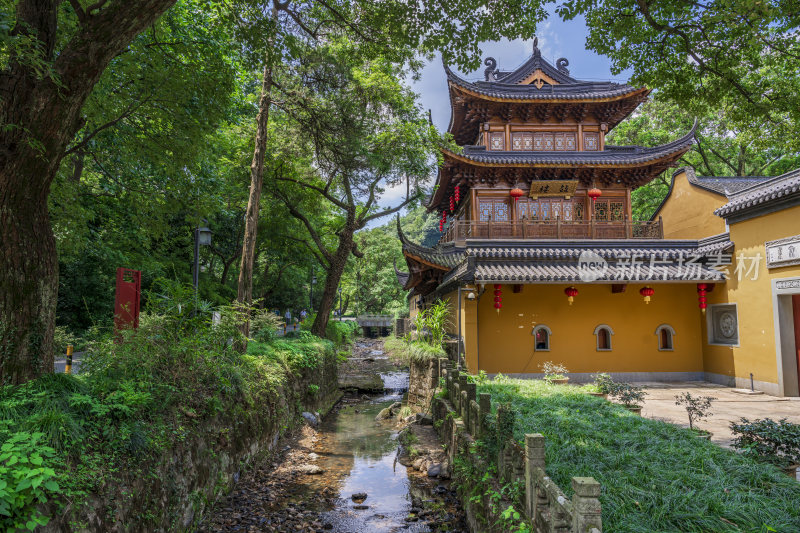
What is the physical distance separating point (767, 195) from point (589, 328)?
18.5 ft

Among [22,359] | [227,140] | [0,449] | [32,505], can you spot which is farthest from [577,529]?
[227,140]

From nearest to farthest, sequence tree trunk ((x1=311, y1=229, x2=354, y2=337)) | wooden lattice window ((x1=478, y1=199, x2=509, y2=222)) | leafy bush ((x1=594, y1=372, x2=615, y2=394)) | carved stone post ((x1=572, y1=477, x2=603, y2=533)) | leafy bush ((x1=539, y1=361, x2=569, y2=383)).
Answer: carved stone post ((x1=572, y1=477, x2=603, y2=533)) → leafy bush ((x1=594, y1=372, x2=615, y2=394)) → leafy bush ((x1=539, y1=361, x2=569, y2=383)) → wooden lattice window ((x1=478, y1=199, x2=509, y2=222)) → tree trunk ((x1=311, y1=229, x2=354, y2=337))

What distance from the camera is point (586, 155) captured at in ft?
53.4

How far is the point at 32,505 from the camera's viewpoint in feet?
9.63

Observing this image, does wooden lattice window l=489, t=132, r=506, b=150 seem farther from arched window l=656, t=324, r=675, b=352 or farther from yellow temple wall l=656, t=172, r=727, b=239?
arched window l=656, t=324, r=675, b=352

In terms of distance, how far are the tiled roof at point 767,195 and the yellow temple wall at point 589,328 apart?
295cm

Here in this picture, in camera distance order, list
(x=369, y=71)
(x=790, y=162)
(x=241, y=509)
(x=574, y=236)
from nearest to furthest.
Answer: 1. (x=241, y=509)
2. (x=369, y=71)
3. (x=574, y=236)
4. (x=790, y=162)

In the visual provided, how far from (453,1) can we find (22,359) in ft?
24.6

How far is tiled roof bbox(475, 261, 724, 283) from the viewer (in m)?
12.5

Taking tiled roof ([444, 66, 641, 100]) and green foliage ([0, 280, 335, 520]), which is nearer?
green foliage ([0, 280, 335, 520])

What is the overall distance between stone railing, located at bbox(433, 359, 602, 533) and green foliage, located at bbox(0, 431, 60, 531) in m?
3.53

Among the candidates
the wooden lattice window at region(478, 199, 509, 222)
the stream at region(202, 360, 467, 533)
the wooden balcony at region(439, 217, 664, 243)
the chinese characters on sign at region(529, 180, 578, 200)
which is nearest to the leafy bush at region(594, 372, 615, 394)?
the stream at region(202, 360, 467, 533)

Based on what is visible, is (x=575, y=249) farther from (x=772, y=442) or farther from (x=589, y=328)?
(x=772, y=442)

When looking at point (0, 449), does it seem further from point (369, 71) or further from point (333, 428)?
point (369, 71)
